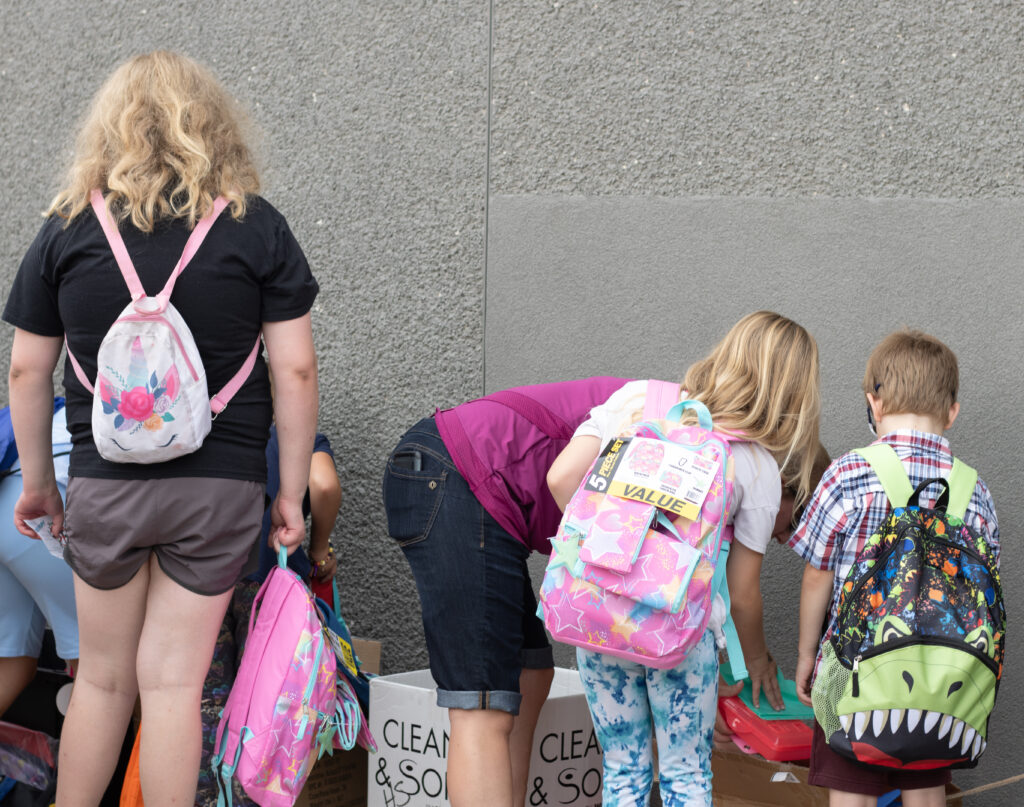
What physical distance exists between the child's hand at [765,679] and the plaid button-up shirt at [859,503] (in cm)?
20

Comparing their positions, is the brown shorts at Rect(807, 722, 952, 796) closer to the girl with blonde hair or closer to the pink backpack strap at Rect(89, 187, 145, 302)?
the girl with blonde hair

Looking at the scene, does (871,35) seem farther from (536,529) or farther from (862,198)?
(536,529)

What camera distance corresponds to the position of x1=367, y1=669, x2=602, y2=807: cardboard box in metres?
3.12

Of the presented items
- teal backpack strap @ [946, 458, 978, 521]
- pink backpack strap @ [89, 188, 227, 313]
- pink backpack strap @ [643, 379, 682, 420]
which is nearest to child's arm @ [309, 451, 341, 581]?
pink backpack strap @ [89, 188, 227, 313]

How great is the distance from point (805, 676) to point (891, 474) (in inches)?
22.5

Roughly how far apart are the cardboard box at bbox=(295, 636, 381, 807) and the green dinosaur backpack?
1442mm

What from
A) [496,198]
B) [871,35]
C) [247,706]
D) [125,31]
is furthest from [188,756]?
[125,31]

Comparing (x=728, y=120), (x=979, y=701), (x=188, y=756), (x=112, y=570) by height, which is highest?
(x=728, y=120)

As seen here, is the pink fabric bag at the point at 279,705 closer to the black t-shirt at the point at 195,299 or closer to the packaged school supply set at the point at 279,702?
the packaged school supply set at the point at 279,702

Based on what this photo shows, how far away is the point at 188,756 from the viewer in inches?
105

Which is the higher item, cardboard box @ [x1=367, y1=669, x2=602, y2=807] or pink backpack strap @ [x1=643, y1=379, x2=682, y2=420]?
pink backpack strap @ [x1=643, y1=379, x2=682, y2=420]

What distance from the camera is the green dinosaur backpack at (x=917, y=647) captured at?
242cm

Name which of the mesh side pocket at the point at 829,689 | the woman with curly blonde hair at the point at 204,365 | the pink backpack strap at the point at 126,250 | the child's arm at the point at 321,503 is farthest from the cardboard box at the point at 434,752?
the pink backpack strap at the point at 126,250

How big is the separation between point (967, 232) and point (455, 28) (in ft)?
6.18
